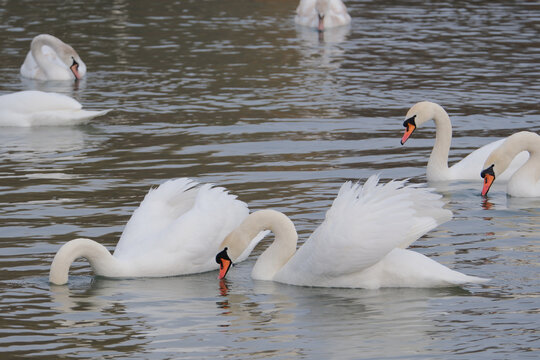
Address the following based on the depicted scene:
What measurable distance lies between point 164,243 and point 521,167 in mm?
4086

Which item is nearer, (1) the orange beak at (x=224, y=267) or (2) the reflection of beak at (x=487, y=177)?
(1) the orange beak at (x=224, y=267)

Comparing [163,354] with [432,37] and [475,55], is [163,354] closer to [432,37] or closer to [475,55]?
[475,55]

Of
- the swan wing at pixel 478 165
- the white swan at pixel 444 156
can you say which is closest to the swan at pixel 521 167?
the white swan at pixel 444 156

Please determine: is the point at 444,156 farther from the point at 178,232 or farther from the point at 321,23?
the point at 321,23

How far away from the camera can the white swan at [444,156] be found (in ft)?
43.2

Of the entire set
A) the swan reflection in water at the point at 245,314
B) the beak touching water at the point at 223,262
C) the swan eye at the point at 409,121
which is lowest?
the swan reflection in water at the point at 245,314

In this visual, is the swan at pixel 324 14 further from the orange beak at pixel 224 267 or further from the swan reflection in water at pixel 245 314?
the orange beak at pixel 224 267

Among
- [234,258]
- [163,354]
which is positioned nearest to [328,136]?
[234,258]

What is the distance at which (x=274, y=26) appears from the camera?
26.9 meters

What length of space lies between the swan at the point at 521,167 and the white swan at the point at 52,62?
9.39 meters

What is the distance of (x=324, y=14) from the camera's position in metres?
26.3

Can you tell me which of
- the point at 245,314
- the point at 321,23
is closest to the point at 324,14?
the point at 321,23

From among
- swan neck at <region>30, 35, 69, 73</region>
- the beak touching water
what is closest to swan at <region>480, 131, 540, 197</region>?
the beak touching water

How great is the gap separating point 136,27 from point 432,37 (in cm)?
600
